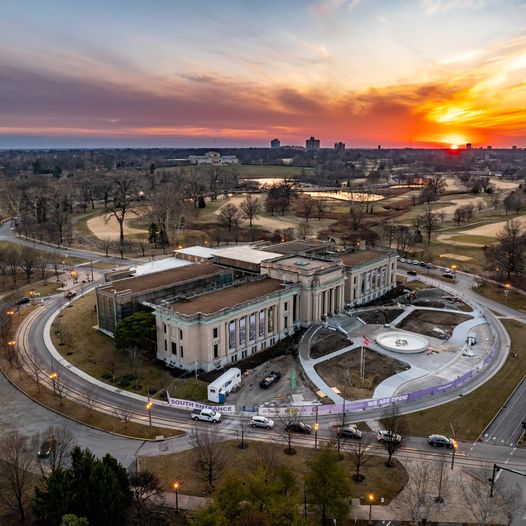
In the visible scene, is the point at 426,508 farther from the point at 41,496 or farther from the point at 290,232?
the point at 290,232

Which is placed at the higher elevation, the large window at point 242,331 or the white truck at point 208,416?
the large window at point 242,331

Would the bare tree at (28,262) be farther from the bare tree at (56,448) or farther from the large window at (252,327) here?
the bare tree at (56,448)

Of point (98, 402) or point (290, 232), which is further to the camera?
point (290, 232)

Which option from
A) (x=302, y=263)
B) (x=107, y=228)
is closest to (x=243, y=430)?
(x=302, y=263)

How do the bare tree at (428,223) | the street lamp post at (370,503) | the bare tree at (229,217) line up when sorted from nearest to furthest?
the street lamp post at (370,503)
the bare tree at (428,223)
the bare tree at (229,217)

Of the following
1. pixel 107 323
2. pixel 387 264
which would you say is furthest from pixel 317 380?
pixel 387 264

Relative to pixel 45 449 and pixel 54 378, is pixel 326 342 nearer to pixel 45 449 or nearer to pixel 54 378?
pixel 54 378

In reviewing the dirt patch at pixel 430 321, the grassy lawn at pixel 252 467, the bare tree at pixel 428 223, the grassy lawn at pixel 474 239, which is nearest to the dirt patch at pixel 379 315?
the dirt patch at pixel 430 321
